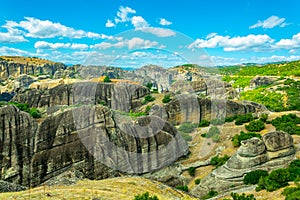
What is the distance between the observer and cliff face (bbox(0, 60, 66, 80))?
11156cm

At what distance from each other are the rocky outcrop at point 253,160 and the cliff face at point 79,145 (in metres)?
5.41

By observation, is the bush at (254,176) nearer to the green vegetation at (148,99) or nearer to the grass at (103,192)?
the grass at (103,192)

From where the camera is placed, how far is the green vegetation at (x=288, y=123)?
28.9 meters

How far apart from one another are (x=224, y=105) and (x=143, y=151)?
2152 cm

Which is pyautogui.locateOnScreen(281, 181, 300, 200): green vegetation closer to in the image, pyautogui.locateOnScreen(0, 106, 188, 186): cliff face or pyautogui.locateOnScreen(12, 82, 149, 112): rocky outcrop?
pyautogui.locateOnScreen(0, 106, 188, 186): cliff face

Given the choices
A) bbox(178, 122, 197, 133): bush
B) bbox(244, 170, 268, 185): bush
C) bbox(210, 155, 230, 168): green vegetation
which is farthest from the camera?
bbox(178, 122, 197, 133): bush

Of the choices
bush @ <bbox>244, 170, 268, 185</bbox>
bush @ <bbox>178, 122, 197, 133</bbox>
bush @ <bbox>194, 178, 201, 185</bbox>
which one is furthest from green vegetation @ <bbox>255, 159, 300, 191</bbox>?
bush @ <bbox>178, 122, 197, 133</bbox>

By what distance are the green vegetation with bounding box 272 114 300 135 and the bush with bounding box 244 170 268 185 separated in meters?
10.8

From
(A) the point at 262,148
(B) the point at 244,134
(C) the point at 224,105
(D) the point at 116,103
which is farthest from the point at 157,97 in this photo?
(A) the point at 262,148

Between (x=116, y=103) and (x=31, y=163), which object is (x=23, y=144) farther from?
(x=116, y=103)

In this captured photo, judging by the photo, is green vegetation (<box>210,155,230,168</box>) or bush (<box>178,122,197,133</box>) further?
bush (<box>178,122,197,133</box>)

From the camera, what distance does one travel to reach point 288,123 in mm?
31047

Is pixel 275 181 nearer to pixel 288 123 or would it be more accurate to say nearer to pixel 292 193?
pixel 292 193

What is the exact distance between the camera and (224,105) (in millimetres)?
41906
